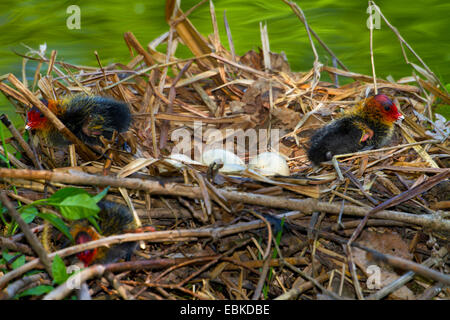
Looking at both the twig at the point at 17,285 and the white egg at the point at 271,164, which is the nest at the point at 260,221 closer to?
the twig at the point at 17,285

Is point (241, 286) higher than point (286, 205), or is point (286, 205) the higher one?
point (286, 205)

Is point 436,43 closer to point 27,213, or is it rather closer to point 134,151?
point 134,151

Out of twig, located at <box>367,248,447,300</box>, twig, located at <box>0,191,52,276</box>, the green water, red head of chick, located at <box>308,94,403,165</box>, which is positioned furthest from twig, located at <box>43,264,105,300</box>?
the green water

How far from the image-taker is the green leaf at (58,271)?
1.30 metres

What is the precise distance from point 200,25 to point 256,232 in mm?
2363

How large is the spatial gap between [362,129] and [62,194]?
1.78m

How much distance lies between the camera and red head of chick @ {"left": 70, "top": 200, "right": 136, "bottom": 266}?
1.51m

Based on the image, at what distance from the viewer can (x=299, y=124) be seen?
2.77m

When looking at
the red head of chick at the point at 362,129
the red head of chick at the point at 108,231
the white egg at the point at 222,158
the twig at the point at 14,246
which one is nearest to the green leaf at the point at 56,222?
the red head of chick at the point at 108,231

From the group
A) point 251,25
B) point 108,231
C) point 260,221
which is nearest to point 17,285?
point 108,231

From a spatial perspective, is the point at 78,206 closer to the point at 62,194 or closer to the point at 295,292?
the point at 62,194

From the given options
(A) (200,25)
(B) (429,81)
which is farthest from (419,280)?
(A) (200,25)

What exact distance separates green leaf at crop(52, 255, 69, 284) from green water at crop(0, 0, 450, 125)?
1815mm

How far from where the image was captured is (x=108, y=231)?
168 cm
